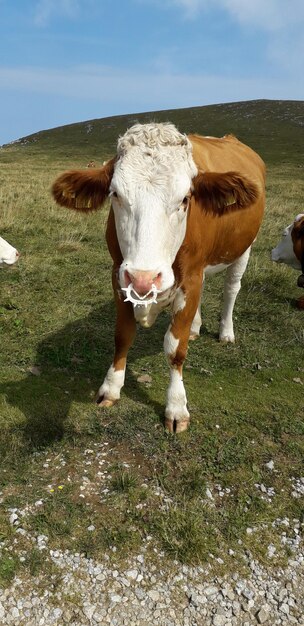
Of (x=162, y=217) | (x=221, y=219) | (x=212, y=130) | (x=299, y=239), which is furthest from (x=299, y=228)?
(x=212, y=130)

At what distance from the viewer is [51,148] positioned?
64875mm

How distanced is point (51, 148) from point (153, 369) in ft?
215

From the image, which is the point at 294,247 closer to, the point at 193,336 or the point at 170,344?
the point at 193,336

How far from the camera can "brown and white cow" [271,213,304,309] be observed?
24.1ft

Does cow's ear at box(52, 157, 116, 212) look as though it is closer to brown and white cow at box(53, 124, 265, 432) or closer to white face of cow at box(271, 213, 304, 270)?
brown and white cow at box(53, 124, 265, 432)

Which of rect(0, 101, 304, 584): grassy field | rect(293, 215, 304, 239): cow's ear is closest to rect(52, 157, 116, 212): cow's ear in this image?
rect(0, 101, 304, 584): grassy field

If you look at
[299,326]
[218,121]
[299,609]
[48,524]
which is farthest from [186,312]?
[218,121]

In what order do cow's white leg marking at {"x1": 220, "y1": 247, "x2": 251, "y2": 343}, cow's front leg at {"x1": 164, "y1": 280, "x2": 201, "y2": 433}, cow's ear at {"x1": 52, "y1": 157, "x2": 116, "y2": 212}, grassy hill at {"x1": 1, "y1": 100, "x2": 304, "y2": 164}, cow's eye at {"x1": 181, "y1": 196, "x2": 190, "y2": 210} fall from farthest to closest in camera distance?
grassy hill at {"x1": 1, "y1": 100, "x2": 304, "y2": 164}, cow's white leg marking at {"x1": 220, "y1": 247, "x2": 251, "y2": 343}, cow's front leg at {"x1": 164, "y1": 280, "x2": 201, "y2": 433}, cow's ear at {"x1": 52, "y1": 157, "x2": 116, "y2": 212}, cow's eye at {"x1": 181, "y1": 196, "x2": 190, "y2": 210}

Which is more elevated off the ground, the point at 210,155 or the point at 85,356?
the point at 210,155

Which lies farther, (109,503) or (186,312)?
(186,312)

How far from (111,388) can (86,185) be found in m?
2.03

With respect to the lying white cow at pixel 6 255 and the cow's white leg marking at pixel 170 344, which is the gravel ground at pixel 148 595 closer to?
the cow's white leg marking at pixel 170 344

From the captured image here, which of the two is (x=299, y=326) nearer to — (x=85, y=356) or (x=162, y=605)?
(x=85, y=356)

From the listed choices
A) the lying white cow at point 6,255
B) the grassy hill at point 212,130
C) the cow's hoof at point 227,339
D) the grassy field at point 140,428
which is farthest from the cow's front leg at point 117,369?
the grassy hill at point 212,130
